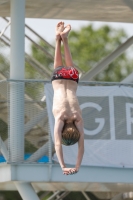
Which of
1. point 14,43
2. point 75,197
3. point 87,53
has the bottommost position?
point 75,197

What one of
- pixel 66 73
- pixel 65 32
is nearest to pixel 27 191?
pixel 65 32

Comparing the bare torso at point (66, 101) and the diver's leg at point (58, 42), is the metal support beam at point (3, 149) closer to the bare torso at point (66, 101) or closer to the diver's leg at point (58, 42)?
the diver's leg at point (58, 42)

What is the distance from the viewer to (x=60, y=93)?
1485cm

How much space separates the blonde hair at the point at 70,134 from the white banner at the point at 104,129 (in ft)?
18.7

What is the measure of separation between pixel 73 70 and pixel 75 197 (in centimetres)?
1644

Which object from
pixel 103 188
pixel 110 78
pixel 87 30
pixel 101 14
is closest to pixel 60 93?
pixel 103 188

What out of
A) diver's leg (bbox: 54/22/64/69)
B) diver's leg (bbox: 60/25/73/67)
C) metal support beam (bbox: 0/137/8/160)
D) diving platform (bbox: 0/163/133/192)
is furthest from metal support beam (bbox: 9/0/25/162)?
diver's leg (bbox: 60/25/73/67)

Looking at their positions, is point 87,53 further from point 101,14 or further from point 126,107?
point 126,107

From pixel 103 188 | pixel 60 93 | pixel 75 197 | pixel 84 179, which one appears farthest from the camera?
pixel 75 197

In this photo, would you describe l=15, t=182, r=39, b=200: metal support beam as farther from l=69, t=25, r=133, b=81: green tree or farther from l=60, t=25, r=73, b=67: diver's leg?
l=69, t=25, r=133, b=81: green tree

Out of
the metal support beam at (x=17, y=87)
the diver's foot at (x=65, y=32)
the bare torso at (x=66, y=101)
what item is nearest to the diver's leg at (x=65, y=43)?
the diver's foot at (x=65, y=32)

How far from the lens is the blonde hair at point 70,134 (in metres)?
14.6

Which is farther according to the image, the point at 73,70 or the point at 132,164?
the point at 132,164

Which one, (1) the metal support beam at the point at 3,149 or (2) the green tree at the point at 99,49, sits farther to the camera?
(2) the green tree at the point at 99,49
